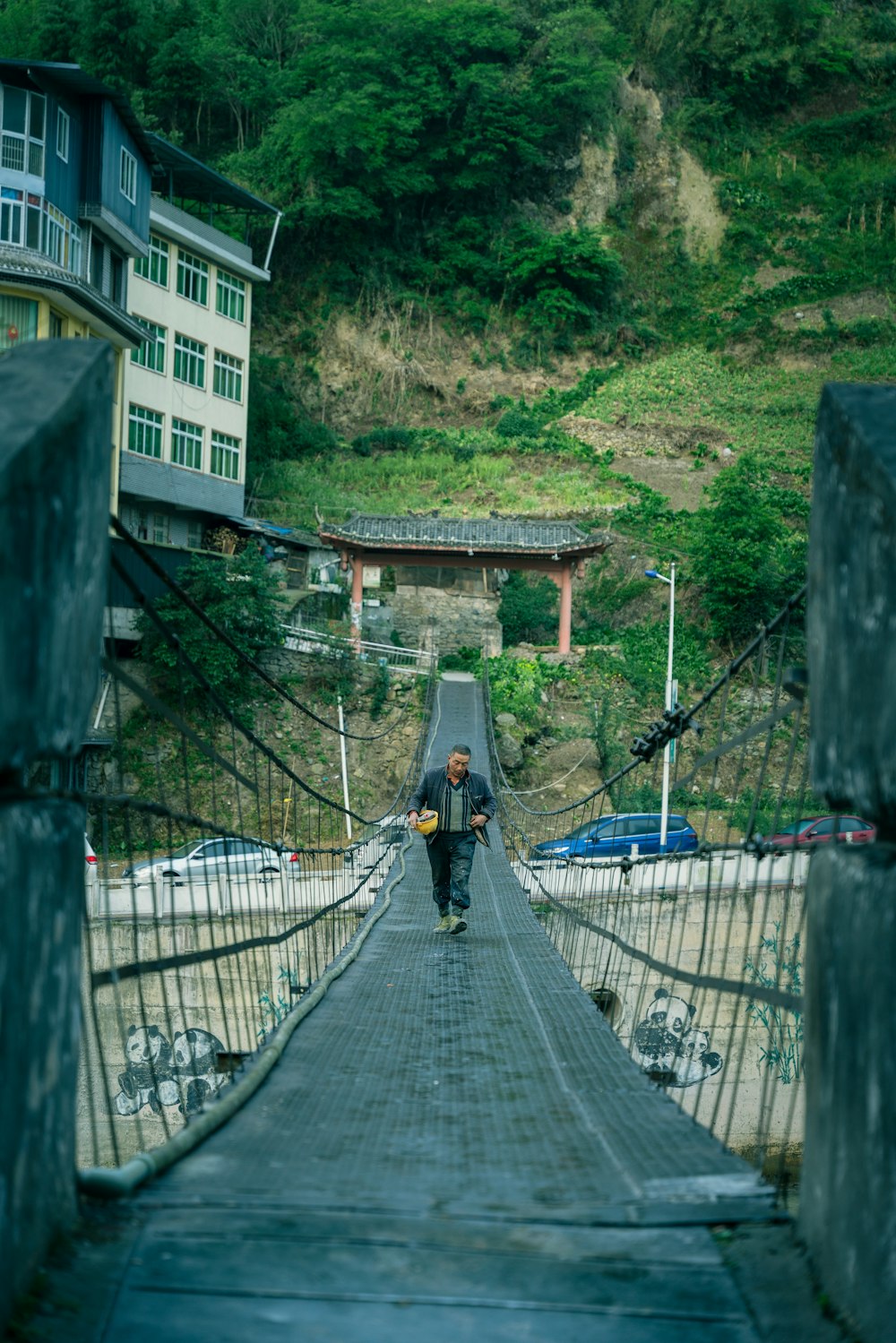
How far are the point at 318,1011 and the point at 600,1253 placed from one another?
2.43m

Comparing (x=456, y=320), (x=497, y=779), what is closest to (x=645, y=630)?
(x=497, y=779)

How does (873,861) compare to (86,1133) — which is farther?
(86,1133)

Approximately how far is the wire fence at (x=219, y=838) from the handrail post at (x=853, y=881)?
8587mm

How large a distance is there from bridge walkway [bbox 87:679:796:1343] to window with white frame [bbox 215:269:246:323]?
78.2ft

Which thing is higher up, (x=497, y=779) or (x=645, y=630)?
(x=645, y=630)

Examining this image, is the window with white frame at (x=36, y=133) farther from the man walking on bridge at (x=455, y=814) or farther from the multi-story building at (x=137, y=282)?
the man walking on bridge at (x=455, y=814)

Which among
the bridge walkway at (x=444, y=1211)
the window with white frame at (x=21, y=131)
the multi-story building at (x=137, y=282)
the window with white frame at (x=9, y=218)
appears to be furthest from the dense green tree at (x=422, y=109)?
the bridge walkway at (x=444, y=1211)

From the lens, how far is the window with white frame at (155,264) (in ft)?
76.1

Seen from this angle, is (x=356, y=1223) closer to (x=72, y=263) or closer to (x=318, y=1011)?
(x=318, y=1011)

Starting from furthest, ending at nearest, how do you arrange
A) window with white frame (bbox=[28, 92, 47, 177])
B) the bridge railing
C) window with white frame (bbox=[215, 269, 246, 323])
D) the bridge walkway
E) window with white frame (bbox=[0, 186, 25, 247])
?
window with white frame (bbox=[215, 269, 246, 323])
the bridge railing
window with white frame (bbox=[28, 92, 47, 177])
window with white frame (bbox=[0, 186, 25, 247])
the bridge walkway

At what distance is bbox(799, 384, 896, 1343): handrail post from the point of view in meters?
1.74

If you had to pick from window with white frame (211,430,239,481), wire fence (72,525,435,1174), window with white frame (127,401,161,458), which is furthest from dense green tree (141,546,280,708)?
window with white frame (211,430,239,481)

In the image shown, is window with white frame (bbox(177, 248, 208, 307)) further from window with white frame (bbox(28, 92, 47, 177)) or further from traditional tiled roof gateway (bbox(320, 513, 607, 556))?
window with white frame (bbox(28, 92, 47, 177))

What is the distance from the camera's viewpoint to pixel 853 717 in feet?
6.24
